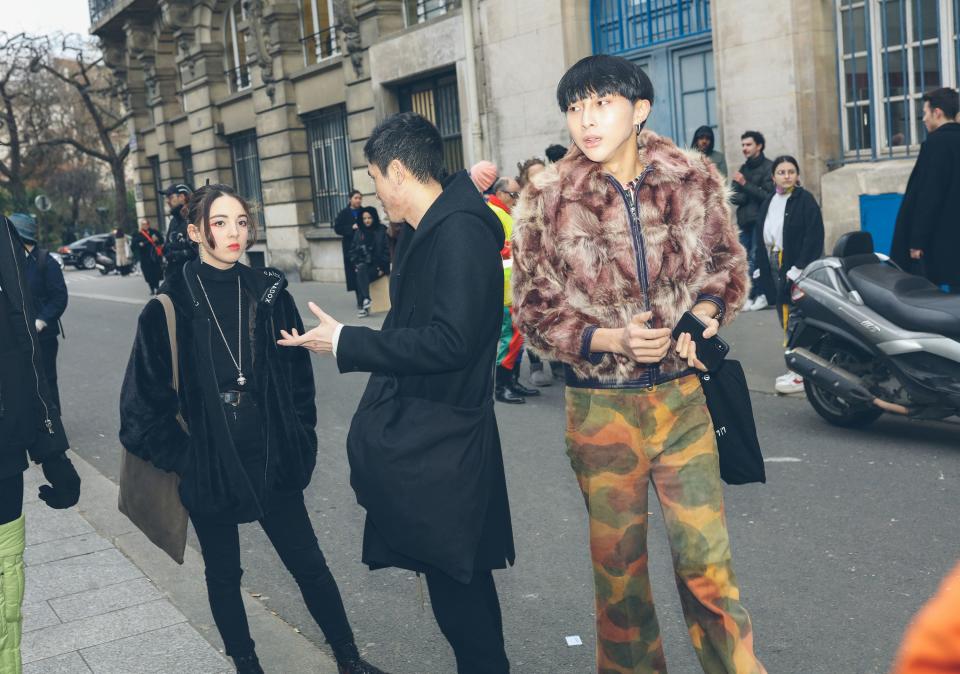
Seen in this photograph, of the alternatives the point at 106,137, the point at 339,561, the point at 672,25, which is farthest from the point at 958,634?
the point at 106,137

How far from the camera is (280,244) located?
24.7 meters

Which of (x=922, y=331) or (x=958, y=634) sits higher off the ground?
(x=958, y=634)

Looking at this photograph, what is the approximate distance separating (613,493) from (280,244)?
22.3m

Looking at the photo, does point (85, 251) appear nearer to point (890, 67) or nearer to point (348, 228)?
point (348, 228)

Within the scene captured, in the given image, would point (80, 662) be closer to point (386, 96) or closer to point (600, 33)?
point (600, 33)

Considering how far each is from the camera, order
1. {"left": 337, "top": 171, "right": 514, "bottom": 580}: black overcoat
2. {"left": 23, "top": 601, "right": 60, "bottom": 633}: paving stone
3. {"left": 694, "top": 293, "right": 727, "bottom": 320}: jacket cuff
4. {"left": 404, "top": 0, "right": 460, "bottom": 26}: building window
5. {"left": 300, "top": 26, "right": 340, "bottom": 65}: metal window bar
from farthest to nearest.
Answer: {"left": 300, "top": 26, "right": 340, "bottom": 65}: metal window bar, {"left": 404, "top": 0, "right": 460, "bottom": 26}: building window, {"left": 23, "top": 601, "right": 60, "bottom": 633}: paving stone, {"left": 694, "top": 293, "right": 727, "bottom": 320}: jacket cuff, {"left": 337, "top": 171, "right": 514, "bottom": 580}: black overcoat

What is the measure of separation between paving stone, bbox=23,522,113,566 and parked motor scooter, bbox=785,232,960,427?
4196 mm

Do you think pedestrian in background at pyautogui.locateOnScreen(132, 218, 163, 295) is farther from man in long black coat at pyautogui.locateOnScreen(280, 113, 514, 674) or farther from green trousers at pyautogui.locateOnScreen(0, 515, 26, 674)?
man in long black coat at pyautogui.locateOnScreen(280, 113, 514, 674)

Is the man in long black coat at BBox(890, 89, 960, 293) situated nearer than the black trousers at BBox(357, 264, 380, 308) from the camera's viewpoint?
Yes

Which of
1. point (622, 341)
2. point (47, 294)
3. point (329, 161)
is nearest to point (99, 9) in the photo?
point (329, 161)

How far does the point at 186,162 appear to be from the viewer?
106 ft

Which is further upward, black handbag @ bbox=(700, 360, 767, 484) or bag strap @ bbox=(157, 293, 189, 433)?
bag strap @ bbox=(157, 293, 189, 433)

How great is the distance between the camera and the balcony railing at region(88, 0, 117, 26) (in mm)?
33625

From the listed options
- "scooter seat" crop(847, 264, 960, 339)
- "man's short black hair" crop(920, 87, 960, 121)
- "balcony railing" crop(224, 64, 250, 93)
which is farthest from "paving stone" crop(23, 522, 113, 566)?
"balcony railing" crop(224, 64, 250, 93)
